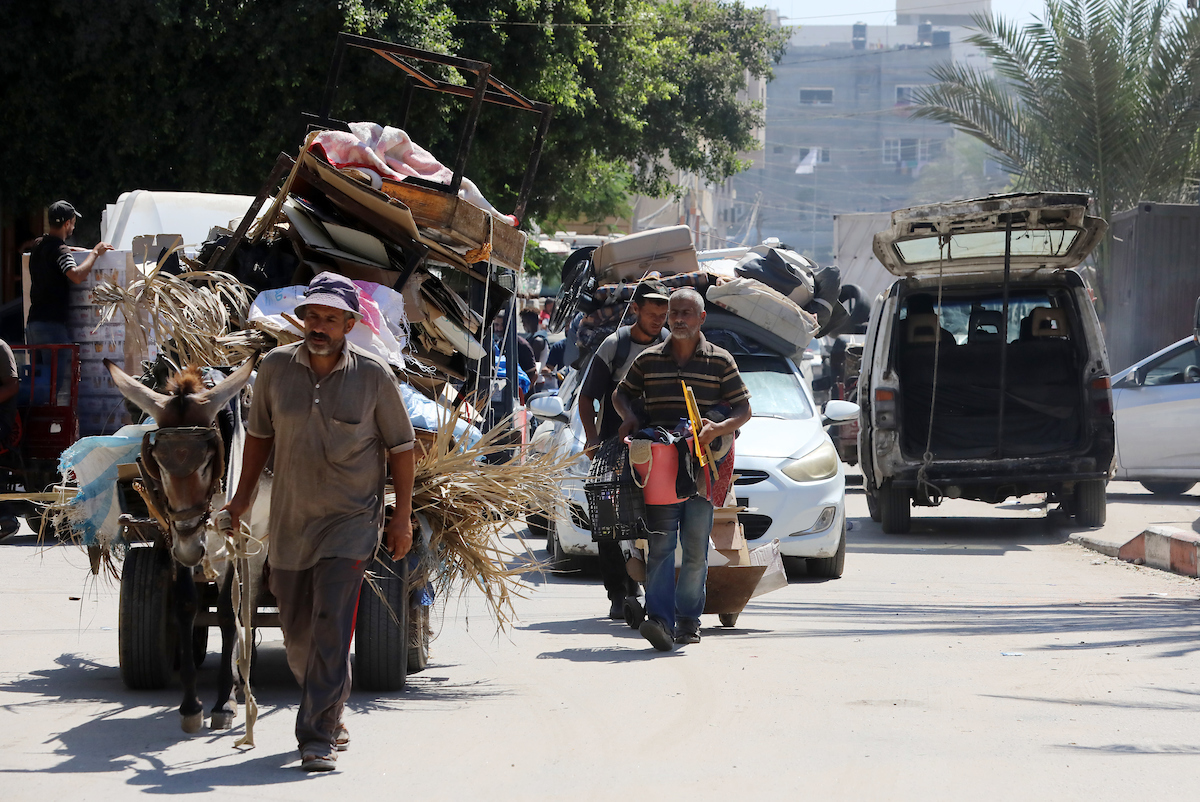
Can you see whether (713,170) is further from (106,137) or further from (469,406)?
(469,406)

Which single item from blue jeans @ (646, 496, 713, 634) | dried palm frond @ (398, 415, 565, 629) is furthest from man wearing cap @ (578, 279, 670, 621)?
dried palm frond @ (398, 415, 565, 629)

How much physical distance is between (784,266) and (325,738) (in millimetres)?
8150

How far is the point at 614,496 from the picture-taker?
812cm

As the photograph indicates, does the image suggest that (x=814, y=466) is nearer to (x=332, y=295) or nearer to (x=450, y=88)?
(x=450, y=88)

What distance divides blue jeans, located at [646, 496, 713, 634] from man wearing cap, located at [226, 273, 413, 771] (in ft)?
8.60

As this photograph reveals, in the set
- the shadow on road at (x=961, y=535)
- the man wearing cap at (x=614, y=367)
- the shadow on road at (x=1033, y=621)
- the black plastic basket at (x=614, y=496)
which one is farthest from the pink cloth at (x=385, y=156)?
the shadow on road at (x=961, y=535)

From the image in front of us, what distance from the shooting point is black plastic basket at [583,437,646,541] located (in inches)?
317

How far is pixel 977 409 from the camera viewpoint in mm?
14375

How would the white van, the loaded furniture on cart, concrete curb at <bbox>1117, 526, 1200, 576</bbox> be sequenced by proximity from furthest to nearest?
the white van → concrete curb at <bbox>1117, 526, 1200, 576</bbox> → the loaded furniture on cart

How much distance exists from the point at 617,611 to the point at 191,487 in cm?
376

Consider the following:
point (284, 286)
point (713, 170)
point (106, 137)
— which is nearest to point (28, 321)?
point (284, 286)

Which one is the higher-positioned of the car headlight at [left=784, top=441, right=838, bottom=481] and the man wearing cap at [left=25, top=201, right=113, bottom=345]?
the man wearing cap at [left=25, top=201, right=113, bottom=345]

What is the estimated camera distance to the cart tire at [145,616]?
6.38 m

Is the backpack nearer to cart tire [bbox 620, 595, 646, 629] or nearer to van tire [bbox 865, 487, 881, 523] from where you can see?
cart tire [bbox 620, 595, 646, 629]
